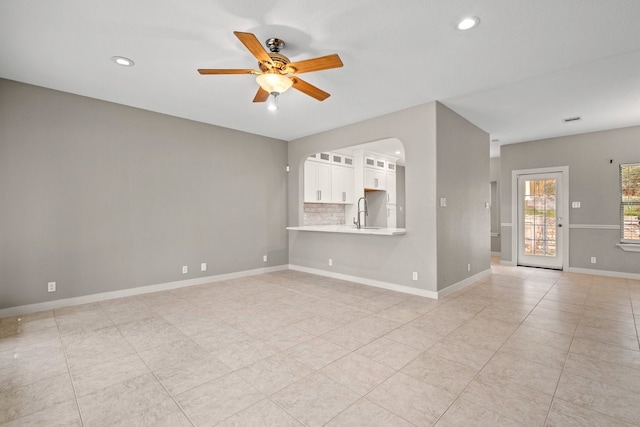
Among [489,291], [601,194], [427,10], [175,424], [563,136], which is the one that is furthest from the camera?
[563,136]

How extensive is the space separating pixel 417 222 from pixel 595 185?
14.0 feet

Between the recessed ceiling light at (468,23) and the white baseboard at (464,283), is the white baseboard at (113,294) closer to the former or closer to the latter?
the white baseboard at (464,283)

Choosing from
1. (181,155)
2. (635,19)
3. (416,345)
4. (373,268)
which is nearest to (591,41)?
(635,19)

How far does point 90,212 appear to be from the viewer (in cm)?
409

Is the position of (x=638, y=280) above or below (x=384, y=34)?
below

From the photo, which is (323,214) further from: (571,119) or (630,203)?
(630,203)

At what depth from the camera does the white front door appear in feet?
20.6

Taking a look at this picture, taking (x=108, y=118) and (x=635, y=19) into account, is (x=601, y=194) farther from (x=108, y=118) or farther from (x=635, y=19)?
(x=108, y=118)

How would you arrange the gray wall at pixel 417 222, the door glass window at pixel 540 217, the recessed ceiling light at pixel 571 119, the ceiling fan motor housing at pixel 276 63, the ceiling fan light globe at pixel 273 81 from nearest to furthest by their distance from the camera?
the ceiling fan motor housing at pixel 276 63
the ceiling fan light globe at pixel 273 81
the gray wall at pixel 417 222
the recessed ceiling light at pixel 571 119
the door glass window at pixel 540 217

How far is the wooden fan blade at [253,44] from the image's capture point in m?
2.13

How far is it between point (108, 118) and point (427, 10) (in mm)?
4319

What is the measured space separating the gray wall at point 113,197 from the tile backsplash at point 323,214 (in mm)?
1389

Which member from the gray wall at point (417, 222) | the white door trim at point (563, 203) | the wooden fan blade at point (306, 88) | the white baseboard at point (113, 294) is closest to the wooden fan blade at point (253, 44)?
the wooden fan blade at point (306, 88)

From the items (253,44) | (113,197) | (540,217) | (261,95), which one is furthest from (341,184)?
(253,44)
